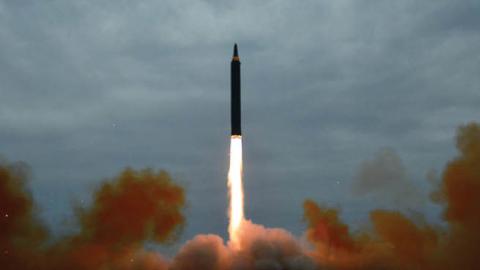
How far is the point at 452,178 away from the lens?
8956 centimetres

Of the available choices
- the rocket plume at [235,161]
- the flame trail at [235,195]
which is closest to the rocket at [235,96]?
the rocket plume at [235,161]

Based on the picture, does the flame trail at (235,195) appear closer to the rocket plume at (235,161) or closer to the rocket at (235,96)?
the rocket plume at (235,161)

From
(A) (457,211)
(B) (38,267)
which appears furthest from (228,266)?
(A) (457,211)

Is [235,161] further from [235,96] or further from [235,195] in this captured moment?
[235,96]

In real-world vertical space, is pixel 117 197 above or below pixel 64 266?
above

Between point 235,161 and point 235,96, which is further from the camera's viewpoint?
point 235,161

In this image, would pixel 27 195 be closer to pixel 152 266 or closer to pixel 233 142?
pixel 152 266

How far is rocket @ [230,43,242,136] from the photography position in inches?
3243

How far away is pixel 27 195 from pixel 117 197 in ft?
31.2

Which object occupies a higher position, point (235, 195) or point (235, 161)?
point (235, 161)

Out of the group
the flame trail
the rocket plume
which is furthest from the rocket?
the flame trail

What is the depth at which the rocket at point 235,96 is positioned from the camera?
82375 mm

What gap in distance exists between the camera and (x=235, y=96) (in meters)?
82.4

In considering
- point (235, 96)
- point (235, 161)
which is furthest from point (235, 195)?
A: point (235, 96)
